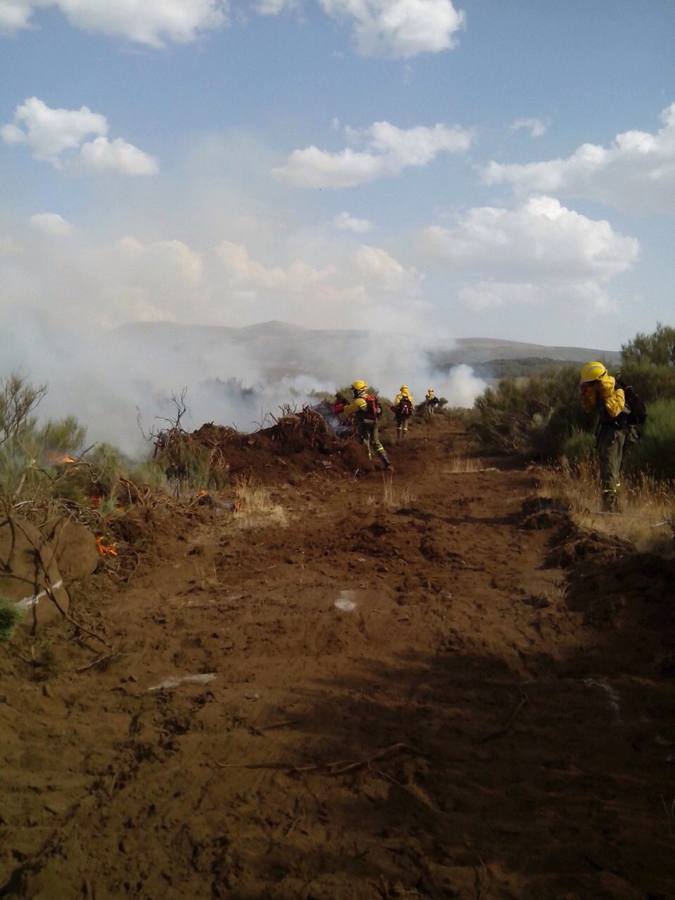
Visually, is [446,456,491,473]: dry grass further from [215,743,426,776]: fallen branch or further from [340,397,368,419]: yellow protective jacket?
[215,743,426,776]: fallen branch

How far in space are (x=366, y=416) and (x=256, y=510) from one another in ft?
18.9

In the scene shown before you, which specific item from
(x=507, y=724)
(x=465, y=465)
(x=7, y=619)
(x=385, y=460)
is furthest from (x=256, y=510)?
(x=507, y=724)

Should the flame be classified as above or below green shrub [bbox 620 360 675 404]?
below

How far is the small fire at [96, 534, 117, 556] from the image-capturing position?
285 inches

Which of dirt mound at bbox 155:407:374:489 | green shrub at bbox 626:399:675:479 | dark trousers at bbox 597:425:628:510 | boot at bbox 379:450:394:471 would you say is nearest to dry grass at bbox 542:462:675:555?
dark trousers at bbox 597:425:628:510

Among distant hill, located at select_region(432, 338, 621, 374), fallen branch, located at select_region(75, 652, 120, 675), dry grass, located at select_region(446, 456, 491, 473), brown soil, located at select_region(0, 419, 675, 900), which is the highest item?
distant hill, located at select_region(432, 338, 621, 374)

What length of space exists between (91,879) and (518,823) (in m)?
1.91

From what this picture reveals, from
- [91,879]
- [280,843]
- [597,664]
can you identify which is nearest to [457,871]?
[280,843]

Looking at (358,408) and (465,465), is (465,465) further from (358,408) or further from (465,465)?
(358,408)

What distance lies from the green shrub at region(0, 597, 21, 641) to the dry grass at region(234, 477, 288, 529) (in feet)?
15.1

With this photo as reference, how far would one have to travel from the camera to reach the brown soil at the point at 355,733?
2.83m

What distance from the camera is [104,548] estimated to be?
735 cm

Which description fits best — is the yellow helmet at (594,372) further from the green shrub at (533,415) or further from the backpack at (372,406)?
the backpack at (372,406)

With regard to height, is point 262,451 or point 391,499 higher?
point 262,451
